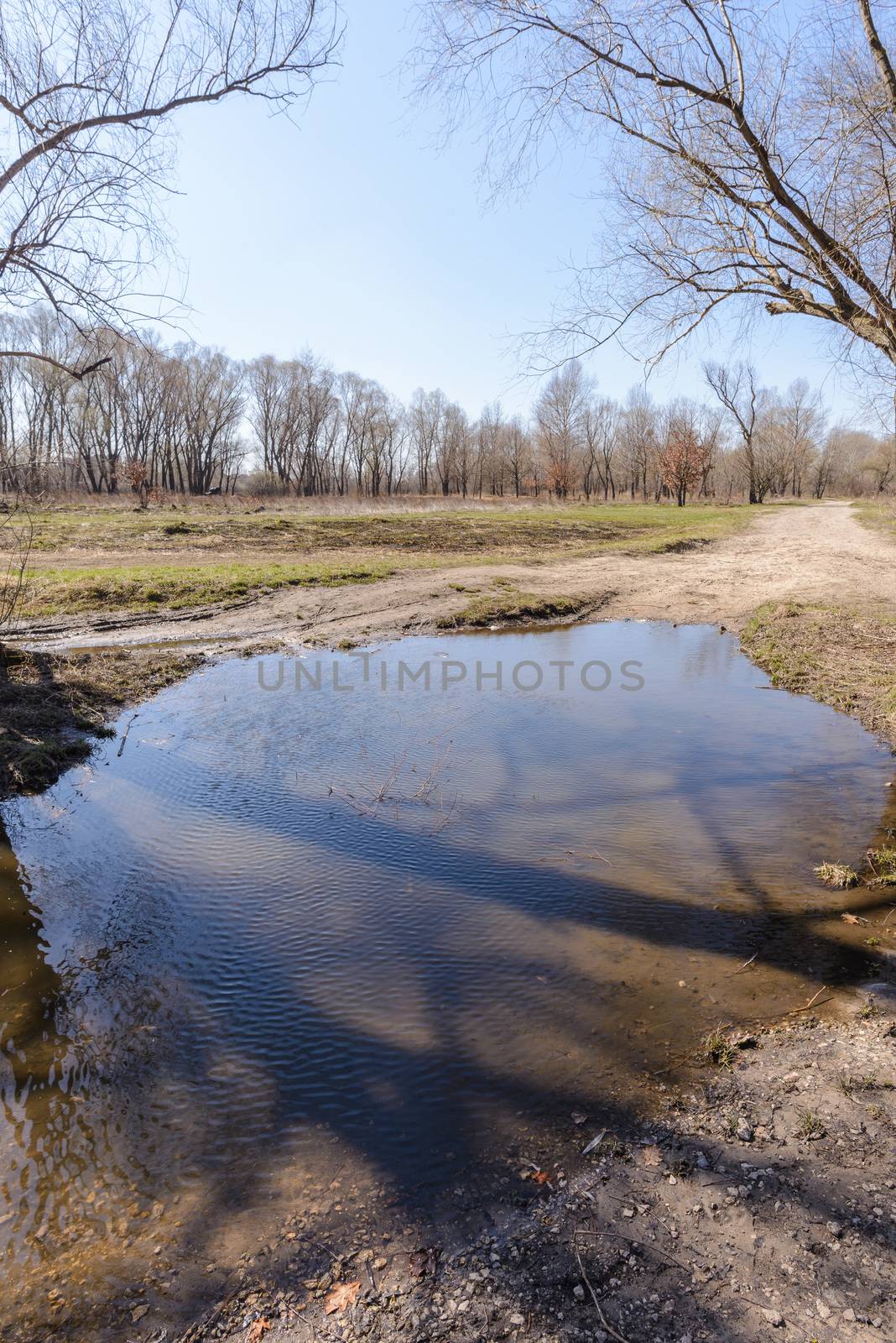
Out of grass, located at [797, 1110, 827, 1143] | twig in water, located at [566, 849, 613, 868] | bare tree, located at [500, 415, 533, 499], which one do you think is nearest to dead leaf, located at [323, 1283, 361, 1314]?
grass, located at [797, 1110, 827, 1143]

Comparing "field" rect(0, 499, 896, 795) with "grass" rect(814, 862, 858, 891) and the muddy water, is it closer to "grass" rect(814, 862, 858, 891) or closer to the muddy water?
the muddy water

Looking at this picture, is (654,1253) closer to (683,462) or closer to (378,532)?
(378,532)

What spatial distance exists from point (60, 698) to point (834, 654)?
34.1ft

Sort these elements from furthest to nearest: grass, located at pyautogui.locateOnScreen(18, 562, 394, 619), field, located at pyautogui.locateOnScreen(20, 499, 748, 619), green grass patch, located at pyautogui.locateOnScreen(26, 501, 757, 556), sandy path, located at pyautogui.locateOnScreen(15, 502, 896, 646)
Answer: green grass patch, located at pyautogui.locateOnScreen(26, 501, 757, 556), field, located at pyautogui.locateOnScreen(20, 499, 748, 619), grass, located at pyautogui.locateOnScreen(18, 562, 394, 619), sandy path, located at pyautogui.locateOnScreen(15, 502, 896, 646)

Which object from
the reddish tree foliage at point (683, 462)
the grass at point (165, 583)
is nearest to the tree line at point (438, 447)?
the reddish tree foliage at point (683, 462)

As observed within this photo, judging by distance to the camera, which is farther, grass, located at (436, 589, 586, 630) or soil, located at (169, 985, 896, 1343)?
grass, located at (436, 589, 586, 630)

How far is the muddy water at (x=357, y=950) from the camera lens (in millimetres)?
2730

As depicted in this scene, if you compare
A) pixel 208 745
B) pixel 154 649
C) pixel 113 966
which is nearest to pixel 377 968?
pixel 113 966

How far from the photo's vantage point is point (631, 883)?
4809mm

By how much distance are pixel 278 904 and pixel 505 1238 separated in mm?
2653

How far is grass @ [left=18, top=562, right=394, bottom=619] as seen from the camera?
13.6 m

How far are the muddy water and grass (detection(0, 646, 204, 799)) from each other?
14.4 inches

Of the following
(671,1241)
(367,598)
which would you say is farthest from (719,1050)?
(367,598)

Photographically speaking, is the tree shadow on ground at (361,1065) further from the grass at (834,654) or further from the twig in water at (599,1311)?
the grass at (834,654)
